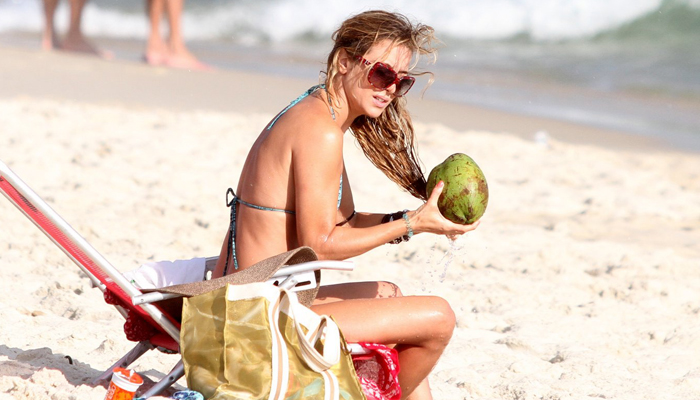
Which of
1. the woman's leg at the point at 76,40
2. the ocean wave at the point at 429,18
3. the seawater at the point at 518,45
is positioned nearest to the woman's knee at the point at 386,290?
the seawater at the point at 518,45

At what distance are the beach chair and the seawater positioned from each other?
7.99 meters

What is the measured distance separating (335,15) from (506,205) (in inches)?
493

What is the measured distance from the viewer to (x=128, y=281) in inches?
104

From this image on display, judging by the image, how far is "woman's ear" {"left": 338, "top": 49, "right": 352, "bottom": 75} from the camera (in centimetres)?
296

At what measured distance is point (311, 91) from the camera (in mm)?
3033

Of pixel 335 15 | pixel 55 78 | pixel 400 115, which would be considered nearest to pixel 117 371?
pixel 400 115

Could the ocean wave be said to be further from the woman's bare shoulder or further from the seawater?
the woman's bare shoulder

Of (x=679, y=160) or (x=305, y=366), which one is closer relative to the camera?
(x=305, y=366)

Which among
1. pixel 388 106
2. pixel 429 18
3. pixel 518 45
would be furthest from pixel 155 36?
pixel 388 106

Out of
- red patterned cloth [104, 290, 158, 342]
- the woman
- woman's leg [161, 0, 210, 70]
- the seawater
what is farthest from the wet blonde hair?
woman's leg [161, 0, 210, 70]

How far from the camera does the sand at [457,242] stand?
142 inches

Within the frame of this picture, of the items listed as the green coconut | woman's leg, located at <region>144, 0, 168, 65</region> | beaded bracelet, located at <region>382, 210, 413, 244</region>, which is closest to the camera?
beaded bracelet, located at <region>382, 210, 413, 244</region>

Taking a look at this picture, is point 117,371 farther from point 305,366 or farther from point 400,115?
point 400,115

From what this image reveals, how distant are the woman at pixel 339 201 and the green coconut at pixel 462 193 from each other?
0.10m
